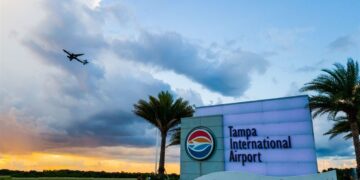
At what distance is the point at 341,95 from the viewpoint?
83.7 feet

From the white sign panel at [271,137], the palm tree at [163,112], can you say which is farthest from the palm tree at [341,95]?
the palm tree at [163,112]

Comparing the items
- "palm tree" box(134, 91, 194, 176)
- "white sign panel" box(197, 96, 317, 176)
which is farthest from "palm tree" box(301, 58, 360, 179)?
"palm tree" box(134, 91, 194, 176)

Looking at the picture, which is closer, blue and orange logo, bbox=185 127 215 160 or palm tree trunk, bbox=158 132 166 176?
blue and orange logo, bbox=185 127 215 160

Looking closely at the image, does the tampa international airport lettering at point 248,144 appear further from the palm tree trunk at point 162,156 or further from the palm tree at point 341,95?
the palm tree trunk at point 162,156

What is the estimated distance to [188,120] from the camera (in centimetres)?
2933

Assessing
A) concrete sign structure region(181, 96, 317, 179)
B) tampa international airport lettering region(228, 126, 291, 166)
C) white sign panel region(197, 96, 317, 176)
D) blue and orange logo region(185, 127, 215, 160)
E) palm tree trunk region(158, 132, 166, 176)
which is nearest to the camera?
white sign panel region(197, 96, 317, 176)

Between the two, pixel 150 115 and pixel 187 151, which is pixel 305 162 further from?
pixel 150 115

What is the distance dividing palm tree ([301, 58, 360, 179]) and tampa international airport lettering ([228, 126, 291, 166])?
4.70 metres

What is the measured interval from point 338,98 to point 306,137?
16.0 feet

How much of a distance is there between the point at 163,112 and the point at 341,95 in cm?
2096

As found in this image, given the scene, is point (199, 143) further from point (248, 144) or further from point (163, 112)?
point (163, 112)

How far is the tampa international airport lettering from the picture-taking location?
2419 centimetres

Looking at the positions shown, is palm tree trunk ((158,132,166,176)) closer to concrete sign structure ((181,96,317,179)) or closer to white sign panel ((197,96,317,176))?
concrete sign structure ((181,96,317,179))

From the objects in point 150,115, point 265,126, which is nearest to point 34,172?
point 150,115
